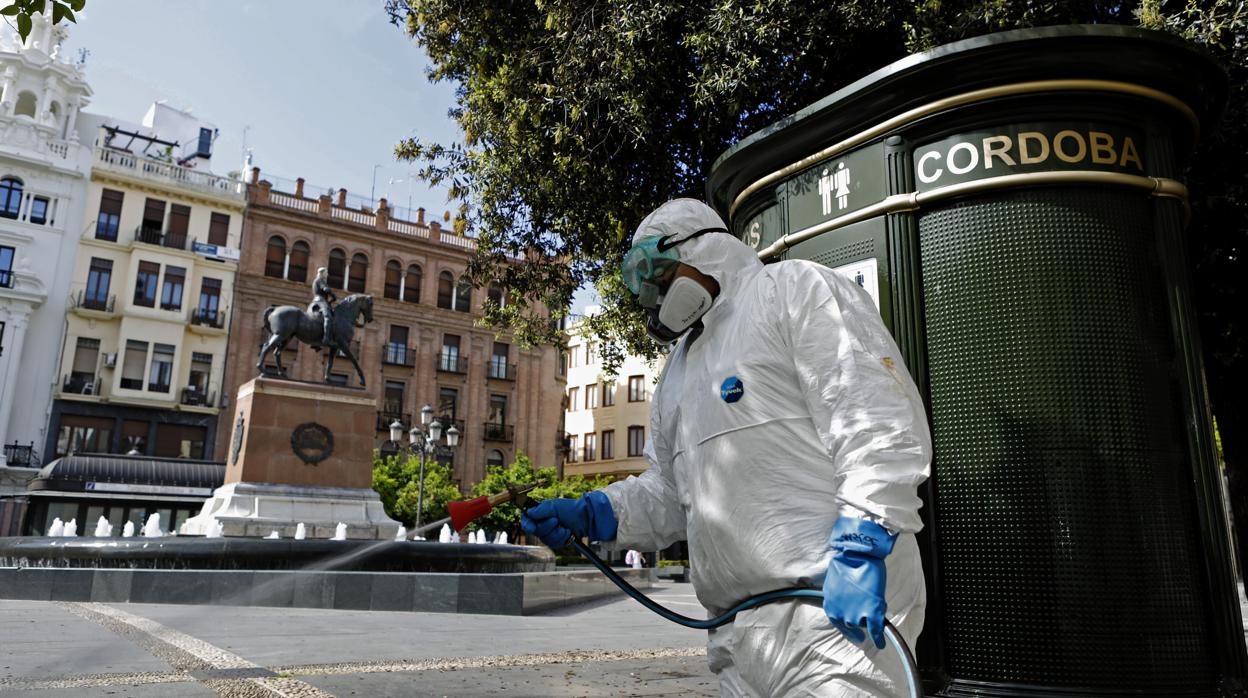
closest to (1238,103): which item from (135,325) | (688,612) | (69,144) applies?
(688,612)

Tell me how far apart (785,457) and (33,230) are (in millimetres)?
41828

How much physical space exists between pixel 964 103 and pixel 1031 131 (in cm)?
30

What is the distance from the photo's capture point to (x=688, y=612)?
41.2 feet

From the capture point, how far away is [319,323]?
17.2 metres

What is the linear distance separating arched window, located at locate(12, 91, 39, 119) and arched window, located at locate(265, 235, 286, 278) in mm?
10871

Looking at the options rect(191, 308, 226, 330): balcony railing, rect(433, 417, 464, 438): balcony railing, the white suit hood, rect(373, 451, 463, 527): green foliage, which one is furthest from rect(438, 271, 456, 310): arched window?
the white suit hood

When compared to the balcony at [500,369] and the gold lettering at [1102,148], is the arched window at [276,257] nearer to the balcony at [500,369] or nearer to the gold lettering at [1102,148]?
the balcony at [500,369]

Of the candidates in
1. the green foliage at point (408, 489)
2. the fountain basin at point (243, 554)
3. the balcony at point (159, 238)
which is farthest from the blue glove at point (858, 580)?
the balcony at point (159, 238)

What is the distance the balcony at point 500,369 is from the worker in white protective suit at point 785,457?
142ft

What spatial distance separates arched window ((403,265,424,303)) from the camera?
1743 inches

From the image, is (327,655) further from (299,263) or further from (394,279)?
(394,279)

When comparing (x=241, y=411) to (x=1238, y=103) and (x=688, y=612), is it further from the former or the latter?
(x=1238, y=103)

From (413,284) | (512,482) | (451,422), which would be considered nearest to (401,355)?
(413,284)

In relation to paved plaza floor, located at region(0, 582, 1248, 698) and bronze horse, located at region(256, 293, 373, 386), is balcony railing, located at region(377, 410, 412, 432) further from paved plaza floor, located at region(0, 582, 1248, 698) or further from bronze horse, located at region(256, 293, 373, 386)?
paved plaza floor, located at region(0, 582, 1248, 698)
